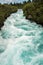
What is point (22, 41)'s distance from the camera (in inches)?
655

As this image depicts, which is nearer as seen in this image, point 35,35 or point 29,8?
point 35,35

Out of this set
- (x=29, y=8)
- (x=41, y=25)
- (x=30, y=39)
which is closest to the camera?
(x=30, y=39)

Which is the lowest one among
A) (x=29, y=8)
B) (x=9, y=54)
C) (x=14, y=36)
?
(x=29, y=8)

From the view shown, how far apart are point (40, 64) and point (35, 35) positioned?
23.2ft

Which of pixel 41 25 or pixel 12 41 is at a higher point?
pixel 12 41

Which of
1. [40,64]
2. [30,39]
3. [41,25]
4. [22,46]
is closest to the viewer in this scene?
[40,64]

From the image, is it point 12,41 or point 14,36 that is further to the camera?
point 14,36

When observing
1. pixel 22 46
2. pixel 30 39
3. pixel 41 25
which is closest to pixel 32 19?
pixel 41 25

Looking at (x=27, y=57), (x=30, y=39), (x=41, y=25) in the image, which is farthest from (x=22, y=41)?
(x=41, y=25)

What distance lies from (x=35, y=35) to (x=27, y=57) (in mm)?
5972

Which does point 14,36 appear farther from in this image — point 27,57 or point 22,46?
point 27,57

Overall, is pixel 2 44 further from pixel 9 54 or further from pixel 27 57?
pixel 27 57

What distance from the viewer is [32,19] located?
29016mm

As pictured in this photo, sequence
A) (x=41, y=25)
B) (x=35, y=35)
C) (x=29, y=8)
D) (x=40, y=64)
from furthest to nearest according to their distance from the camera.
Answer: (x=29, y=8), (x=41, y=25), (x=35, y=35), (x=40, y=64)
